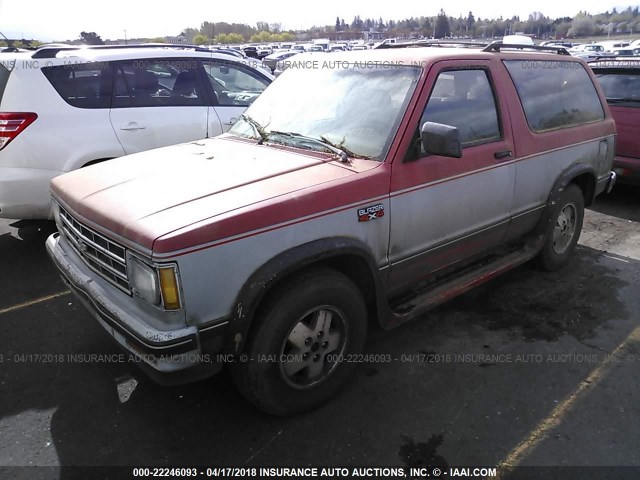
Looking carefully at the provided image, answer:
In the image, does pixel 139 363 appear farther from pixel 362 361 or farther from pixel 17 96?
pixel 17 96

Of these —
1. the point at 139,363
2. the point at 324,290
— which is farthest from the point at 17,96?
the point at 324,290

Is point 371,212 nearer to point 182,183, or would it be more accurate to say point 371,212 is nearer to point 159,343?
point 182,183

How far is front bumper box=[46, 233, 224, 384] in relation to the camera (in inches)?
90.4

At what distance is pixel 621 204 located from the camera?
6953 millimetres

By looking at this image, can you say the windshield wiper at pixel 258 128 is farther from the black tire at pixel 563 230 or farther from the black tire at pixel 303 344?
the black tire at pixel 563 230

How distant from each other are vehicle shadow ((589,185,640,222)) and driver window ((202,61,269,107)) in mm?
4860

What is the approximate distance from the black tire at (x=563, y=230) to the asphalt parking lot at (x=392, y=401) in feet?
1.58

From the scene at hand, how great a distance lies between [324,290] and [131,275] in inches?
39.2

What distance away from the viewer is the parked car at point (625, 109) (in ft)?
21.8

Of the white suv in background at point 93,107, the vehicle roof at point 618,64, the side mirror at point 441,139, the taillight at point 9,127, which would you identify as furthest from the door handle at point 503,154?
the vehicle roof at point 618,64

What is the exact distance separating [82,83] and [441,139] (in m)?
3.94

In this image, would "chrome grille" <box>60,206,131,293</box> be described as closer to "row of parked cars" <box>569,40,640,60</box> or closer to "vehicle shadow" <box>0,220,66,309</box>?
"vehicle shadow" <box>0,220,66,309</box>

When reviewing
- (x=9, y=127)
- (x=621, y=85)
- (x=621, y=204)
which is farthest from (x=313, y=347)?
(x=621, y=85)

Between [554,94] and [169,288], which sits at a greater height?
[554,94]
